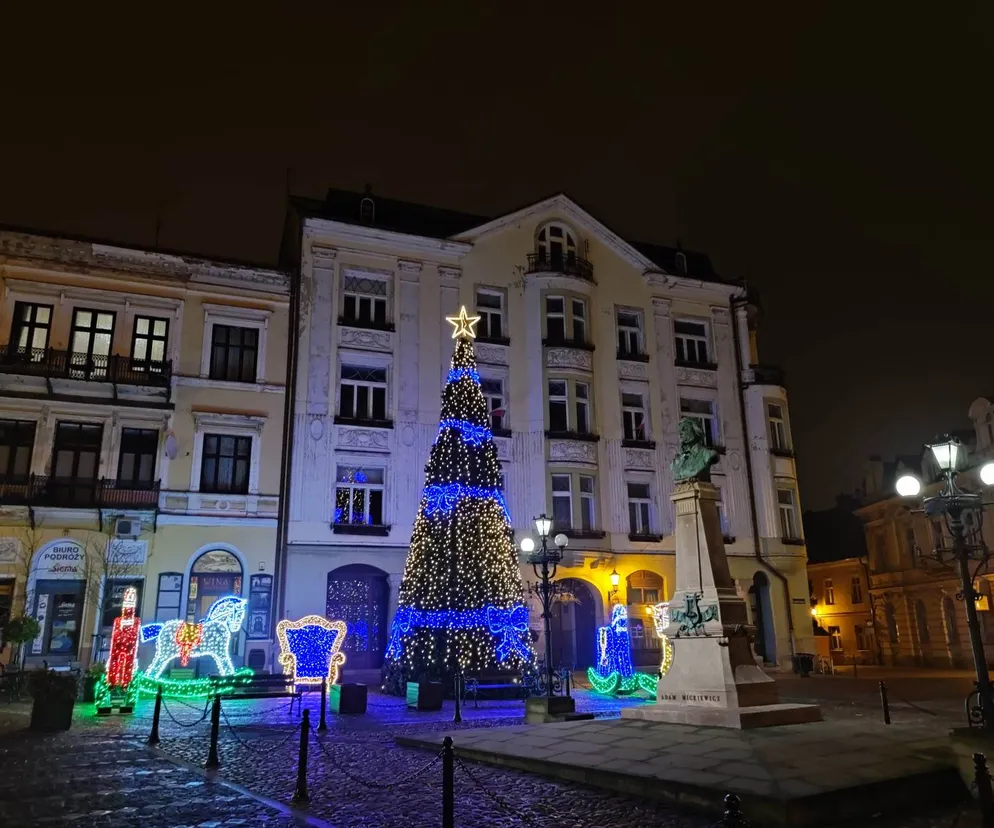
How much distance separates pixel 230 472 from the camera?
26.5 metres

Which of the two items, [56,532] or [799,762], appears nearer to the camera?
[799,762]

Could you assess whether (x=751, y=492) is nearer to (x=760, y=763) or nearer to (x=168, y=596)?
(x=168, y=596)

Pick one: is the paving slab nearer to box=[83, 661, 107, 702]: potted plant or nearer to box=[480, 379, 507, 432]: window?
box=[83, 661, 107, 702]: potted plant

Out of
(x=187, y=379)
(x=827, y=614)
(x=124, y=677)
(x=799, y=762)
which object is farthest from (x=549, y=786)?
(x=827, y=614)

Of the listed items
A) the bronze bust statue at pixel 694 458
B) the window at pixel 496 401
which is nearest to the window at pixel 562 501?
the window at pixel 496 401

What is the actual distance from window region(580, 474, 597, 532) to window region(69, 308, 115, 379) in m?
17.0

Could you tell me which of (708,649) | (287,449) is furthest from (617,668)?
(287,449)

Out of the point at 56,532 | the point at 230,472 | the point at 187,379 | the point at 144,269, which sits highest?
the point at 144,269

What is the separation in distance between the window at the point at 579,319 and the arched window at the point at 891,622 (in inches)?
1049

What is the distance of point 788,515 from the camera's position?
3319cm

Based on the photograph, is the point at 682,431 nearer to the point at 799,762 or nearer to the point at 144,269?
the point at 799,762

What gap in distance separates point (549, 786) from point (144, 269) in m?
23.6

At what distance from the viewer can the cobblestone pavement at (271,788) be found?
7.67 meters

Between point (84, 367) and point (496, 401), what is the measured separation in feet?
46.3
